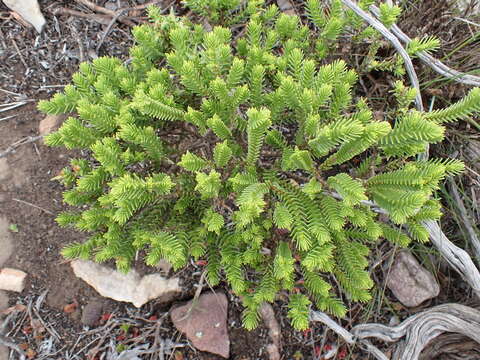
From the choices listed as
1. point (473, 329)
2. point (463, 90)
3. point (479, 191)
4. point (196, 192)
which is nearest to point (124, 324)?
point (196, 192)

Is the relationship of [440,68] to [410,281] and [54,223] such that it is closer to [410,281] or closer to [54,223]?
[410,281]

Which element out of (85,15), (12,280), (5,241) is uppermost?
(85,15)

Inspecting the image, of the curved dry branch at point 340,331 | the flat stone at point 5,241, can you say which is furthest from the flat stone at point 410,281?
the flat stone at point 5,241

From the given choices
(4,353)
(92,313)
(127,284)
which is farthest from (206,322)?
(4,353)

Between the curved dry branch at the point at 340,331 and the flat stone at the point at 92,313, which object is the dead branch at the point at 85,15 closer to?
the flat stone at the point at 92,313

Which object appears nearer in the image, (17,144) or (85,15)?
(17,144)

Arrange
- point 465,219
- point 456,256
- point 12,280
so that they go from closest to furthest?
point 456,256 → point 465,219 → point 12,280

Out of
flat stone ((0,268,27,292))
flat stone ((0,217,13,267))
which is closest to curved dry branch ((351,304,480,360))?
flat stone ((0,268,27,292))

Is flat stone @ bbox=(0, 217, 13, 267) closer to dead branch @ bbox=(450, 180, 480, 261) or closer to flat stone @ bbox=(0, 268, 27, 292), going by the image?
flat stone @ bbox=(0, 268, 27, 292)
